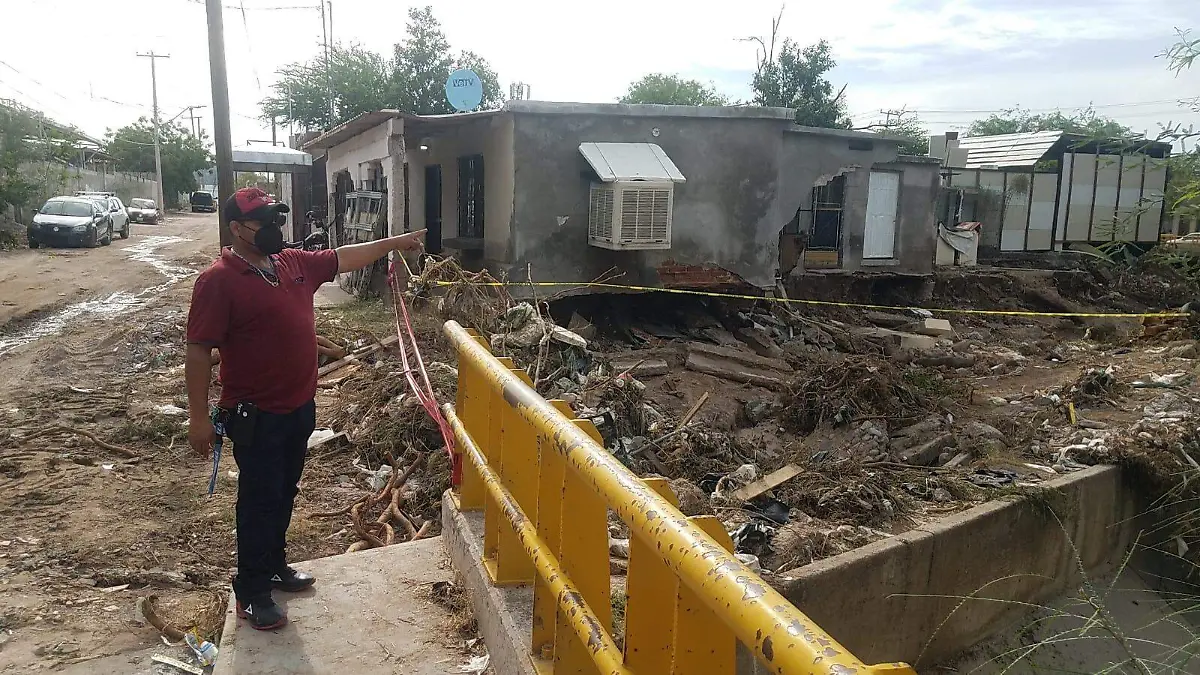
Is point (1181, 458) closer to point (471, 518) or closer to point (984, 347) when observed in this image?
point (471, 518)

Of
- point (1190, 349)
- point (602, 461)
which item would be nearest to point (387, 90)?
point (1190, 349)

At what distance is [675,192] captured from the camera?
12242 mm

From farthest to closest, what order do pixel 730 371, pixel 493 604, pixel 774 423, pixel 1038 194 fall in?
1. pixel 1038 194
2. pixel 730 371
3. pixel 774 423
4. pixel 493 604

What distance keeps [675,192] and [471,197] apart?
3597mm

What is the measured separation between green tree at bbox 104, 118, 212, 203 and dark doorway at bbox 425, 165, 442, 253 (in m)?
37.7

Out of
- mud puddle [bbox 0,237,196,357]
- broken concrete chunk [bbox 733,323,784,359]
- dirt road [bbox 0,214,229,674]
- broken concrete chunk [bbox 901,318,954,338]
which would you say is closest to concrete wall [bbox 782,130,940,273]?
broken concrete chunk [bbox 901,318,954,338]

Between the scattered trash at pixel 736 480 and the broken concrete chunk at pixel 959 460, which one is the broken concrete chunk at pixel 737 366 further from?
the scattered trash at pixel 736 480

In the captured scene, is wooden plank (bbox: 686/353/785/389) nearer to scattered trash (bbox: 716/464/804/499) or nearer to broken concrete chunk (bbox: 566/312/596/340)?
broken concrete chunk (bbox: 566/312/596/340)

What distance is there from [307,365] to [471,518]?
3.01 ft

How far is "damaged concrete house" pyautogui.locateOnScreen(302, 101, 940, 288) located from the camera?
37.4ft

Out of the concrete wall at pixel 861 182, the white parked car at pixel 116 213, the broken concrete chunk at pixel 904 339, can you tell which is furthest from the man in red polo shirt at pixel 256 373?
the white parked car at pixel 116 213

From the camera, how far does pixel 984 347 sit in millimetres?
12938

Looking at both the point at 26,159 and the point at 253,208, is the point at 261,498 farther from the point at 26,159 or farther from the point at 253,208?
the point at 26,159

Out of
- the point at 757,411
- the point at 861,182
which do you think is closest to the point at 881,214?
the point at 861,182
